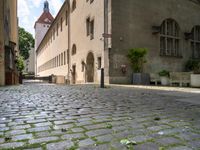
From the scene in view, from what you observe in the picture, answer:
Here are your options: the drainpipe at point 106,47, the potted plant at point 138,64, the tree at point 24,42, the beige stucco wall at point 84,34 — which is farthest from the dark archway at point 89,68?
the tree at point 24,42

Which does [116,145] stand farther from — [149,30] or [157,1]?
[157,1]

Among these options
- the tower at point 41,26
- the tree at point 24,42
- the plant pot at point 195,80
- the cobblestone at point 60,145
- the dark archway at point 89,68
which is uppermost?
the tower at point 41,26

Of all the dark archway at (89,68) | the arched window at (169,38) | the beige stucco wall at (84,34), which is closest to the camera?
the beige stucco wall at (84,34)

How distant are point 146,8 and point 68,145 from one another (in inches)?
708

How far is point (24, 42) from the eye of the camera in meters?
56.5

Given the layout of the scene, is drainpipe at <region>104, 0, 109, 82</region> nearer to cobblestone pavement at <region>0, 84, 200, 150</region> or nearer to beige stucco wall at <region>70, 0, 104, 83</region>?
beige stucco wall at <region>70, 0, 104, 83</region>

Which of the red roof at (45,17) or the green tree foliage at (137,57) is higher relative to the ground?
the red roof at (45,17)

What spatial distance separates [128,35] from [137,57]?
2.07 meters

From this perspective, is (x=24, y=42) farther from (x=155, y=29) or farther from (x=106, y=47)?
(x=155, y=29)

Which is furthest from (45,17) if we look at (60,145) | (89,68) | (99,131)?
(60,145)

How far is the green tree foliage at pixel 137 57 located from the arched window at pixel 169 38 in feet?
11.4

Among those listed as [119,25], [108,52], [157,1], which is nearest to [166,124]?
[108,52]

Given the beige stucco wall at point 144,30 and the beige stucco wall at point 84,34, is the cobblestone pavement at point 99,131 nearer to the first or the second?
the beige stucco wall at point 144,30

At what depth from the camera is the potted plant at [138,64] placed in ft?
52.7
